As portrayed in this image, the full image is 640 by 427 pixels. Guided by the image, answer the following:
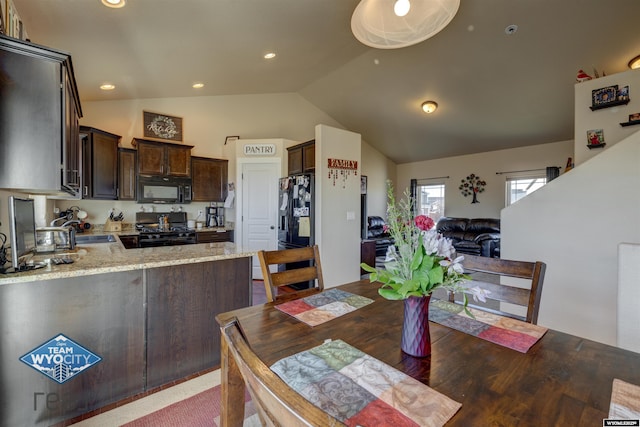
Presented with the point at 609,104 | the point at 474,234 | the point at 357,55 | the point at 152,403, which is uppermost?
the point at 357,55

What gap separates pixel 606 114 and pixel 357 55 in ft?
10.9

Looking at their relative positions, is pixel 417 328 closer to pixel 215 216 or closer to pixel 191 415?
pixel 191 415

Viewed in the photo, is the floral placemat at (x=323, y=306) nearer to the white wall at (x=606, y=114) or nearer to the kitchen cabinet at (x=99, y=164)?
the white wall at (x=606, y=114)

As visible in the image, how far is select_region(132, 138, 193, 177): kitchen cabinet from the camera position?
14.6 feet

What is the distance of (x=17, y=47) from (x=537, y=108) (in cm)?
640

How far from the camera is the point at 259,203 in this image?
5.04 metres

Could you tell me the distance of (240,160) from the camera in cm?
503

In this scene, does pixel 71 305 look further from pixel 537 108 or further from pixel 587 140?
pixel 537 108

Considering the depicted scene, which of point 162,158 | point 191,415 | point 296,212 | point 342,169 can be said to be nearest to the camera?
point 191,415

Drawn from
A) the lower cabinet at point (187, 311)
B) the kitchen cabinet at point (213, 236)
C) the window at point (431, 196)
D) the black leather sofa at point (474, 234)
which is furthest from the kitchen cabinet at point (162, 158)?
the window at point (431, 196)

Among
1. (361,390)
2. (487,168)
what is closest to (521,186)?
(487,168)

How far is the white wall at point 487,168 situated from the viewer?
19.3 ft

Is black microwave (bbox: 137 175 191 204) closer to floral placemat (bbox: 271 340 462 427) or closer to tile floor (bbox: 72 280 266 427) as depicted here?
tile floor (bbox: 72 280 266 427)

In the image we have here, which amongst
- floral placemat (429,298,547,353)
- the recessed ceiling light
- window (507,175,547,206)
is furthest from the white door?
window (507,175,547,206)
